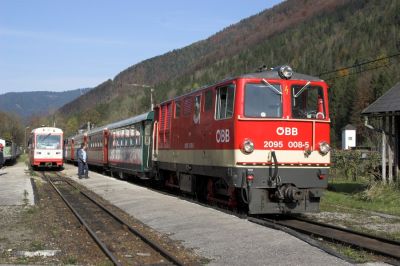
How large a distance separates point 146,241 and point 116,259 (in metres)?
1.66

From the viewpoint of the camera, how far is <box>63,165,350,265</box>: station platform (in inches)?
328

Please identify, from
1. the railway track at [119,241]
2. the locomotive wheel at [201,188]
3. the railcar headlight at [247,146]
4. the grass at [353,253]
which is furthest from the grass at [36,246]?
the locomotive wheel at [201,188]

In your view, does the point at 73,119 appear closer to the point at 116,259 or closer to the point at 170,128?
the point at 170,128

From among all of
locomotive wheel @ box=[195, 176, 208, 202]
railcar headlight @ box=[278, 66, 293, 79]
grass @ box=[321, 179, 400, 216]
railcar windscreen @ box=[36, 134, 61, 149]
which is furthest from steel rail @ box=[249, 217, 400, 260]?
railcar windscreen @ box=[36, 134, 61, 149]

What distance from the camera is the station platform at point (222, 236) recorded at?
27.3ft

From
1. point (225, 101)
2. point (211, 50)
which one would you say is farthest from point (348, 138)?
point (225, 101)

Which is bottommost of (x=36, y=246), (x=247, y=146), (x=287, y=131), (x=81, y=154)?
(x=36, y=246)

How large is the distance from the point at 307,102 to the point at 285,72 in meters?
0.89

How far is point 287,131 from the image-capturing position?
1255 centimetres

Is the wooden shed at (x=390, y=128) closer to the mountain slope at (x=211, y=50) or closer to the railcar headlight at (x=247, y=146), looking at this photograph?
the railcar headlight at (x=247, y=146)

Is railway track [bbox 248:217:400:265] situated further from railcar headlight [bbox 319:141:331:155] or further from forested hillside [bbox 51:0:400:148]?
forested hillside [bbox 51:0:400:148]

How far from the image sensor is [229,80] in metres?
13.0

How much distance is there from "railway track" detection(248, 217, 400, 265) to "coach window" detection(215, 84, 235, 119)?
2.54 m

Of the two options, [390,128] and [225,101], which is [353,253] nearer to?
[225,101]
